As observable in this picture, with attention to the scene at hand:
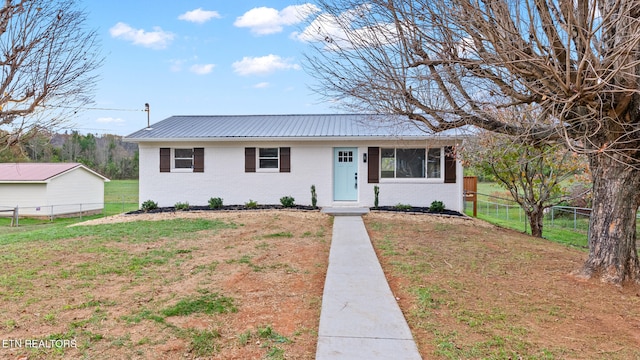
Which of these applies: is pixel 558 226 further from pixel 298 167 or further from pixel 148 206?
pixel 148 206

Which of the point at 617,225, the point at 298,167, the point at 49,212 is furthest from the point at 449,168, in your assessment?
the point at 49,212

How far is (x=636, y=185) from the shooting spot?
4.75 m

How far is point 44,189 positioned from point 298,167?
14936 millimetres

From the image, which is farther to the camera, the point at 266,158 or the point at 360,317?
the point at 266,158

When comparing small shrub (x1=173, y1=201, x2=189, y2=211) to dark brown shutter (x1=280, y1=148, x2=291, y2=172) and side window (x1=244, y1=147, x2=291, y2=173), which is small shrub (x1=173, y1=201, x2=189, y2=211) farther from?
dark brown shutter (x1=280, y1=148, x2=291, y2=172)

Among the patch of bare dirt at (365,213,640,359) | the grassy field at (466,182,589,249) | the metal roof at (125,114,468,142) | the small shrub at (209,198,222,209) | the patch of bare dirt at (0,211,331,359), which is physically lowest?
the grassy field at (466,182,589,249)

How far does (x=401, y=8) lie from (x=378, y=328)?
4.05 m

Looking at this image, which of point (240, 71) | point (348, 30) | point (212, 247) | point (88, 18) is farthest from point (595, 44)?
point (240, 71)

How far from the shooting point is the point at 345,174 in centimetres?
1273

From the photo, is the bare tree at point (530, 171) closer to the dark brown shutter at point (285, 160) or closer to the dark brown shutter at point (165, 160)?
the dark brown shutter at point (285, 160)

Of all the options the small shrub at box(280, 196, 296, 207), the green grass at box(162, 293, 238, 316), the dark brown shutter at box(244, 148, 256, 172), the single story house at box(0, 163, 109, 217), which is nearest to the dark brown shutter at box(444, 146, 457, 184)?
the small shrub at box(280, 196, 296, 207)

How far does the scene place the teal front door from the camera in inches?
500

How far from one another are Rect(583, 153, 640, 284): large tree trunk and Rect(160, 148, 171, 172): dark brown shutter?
1262 centimetres

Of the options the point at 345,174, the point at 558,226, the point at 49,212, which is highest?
the point at 345,174
